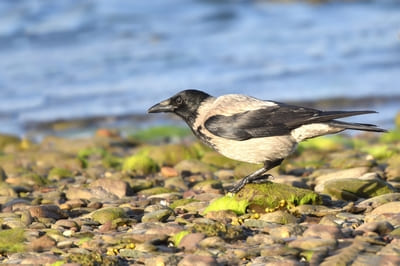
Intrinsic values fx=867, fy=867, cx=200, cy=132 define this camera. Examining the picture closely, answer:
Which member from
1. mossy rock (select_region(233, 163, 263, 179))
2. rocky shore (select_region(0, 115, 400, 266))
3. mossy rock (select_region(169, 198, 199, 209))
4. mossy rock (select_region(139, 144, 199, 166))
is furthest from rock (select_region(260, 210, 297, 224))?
mossy rock (select_region(139, 144, 199, 166))

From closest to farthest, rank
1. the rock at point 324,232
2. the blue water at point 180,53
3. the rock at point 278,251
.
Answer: the rock at point 278,251
the rock at point 324,232
the blue water at point 180,53

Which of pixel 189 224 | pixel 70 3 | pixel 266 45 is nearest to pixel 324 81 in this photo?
pixel 266 45

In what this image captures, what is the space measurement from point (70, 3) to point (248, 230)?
22.5 meters

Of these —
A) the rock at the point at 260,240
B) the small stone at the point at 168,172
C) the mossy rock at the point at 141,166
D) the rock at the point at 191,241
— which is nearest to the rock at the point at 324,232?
the rock at the point at 260,240

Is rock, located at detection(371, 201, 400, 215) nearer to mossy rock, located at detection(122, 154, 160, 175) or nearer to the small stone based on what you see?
the small stone

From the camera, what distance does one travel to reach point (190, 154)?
998 centimetres

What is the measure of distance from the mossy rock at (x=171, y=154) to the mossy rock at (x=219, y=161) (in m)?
0.31

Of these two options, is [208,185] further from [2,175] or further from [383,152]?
[383,152]

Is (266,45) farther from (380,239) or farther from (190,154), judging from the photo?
(380,239)

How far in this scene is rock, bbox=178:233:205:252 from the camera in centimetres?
571

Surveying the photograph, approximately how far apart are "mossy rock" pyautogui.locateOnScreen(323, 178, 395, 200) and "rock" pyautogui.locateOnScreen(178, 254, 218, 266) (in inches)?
81.4

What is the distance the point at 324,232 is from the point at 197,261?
3.00 feet

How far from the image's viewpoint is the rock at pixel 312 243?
545 centimetres

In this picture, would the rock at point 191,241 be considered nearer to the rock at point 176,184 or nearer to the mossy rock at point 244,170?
the rock at point 176,184
